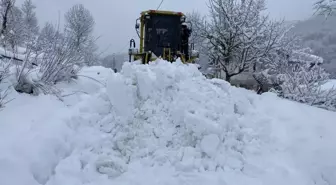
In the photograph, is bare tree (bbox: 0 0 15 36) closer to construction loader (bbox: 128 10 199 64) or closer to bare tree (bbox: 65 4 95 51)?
construction loader (bbox: 128 10 199 64)

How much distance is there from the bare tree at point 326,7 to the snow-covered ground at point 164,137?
2935 mm

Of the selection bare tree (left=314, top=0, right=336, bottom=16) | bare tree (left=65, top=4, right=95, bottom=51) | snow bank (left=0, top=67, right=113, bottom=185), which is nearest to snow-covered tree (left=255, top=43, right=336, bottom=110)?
bare tree (left=314, top=0, right=336, bottom=16)

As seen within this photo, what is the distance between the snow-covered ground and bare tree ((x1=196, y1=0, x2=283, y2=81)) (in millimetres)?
7103

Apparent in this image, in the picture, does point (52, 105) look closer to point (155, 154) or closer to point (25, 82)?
point (25, 82)

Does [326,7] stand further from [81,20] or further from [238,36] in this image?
[81,20]

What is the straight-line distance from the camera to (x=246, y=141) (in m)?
4.42

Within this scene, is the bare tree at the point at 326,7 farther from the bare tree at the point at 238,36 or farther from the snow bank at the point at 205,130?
the bare tree at the point at 238,36

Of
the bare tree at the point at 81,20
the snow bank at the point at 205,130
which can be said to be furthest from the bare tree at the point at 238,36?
the bare tree at the point at 81,20

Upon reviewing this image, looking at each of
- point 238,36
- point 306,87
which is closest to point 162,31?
point 238,36

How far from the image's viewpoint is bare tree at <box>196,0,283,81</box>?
1239cm

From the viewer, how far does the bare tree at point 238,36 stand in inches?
488

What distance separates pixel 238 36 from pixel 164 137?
913cm

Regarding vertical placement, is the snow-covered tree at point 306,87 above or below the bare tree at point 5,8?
below

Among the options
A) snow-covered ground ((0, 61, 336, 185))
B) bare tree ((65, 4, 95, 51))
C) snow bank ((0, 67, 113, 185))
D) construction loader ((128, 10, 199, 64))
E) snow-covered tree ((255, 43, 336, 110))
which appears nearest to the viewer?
snow bank ((0, 67, 113, 185))
